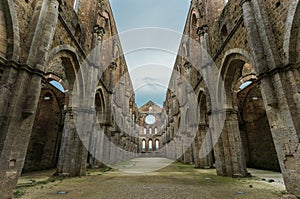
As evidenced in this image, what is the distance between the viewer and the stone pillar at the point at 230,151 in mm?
7934

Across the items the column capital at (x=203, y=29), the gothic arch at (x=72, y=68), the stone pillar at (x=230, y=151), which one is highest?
the column capital at (x=203, y=29)

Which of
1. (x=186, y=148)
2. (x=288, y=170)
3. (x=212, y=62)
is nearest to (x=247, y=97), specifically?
(x=212, y=62)

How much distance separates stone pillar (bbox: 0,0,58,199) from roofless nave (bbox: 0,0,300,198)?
0.08 feet

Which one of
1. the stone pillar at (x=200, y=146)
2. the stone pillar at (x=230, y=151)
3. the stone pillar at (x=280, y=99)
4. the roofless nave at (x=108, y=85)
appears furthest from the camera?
the stone pillar at (x=200, y=146)

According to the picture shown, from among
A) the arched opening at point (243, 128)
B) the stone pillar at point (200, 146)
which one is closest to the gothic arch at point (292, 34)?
the arched opening at point (243, 128)

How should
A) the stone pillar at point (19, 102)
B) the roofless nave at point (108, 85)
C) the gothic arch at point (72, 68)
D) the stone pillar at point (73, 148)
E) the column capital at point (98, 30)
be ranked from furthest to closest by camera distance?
the column capital at point (98, 30) → the stone pillar at point (73, 148) → the gothic arch at point (72, 68) → the roofless nave at point (108, 85) → the stone pillar at point (19, 102)

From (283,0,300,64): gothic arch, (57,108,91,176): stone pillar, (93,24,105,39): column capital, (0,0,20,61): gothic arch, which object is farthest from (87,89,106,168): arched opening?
(283,0,300,64): gothic arch

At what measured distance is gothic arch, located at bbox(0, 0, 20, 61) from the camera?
14.6 feet

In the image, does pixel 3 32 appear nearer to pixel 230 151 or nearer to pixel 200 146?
pixel 230 151

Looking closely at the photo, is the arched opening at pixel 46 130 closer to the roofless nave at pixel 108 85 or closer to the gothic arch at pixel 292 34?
the roofless nave at pixel 108 85

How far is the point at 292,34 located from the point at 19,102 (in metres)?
8.03

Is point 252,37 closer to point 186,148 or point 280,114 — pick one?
point 280,114

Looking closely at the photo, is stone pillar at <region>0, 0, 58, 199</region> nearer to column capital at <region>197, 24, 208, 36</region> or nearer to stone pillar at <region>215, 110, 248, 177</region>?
stone pillar at <region>215, 110, 248, 177</region>

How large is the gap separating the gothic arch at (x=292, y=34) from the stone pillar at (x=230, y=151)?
439cm
